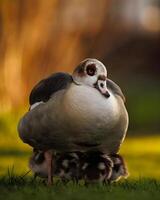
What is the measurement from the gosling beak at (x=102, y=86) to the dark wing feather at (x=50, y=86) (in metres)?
0.29

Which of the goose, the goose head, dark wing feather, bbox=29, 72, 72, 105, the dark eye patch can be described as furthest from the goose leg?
the goose head

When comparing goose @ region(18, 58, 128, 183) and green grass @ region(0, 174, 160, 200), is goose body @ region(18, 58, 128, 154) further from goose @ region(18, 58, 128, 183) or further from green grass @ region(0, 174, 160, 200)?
green grass @ region(0, 174, 160, 200)

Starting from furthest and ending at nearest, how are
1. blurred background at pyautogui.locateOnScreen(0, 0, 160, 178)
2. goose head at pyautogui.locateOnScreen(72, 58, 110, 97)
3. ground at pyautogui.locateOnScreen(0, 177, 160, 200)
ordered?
blurred background at pyautogui.locateOnScreen(0, 0, 160, 178) → goose head at pyautogui.locateOnScreen(72, 58, 110, 97) → ground at pyautogui.locateOnScreen(0, 177, 160, 200)

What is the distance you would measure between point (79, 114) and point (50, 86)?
58 cm

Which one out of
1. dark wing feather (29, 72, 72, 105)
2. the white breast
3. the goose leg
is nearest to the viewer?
the white breast

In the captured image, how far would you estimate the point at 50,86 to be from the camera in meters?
7.14

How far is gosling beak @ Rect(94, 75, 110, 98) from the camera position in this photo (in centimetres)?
672

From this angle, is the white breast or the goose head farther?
the goose head

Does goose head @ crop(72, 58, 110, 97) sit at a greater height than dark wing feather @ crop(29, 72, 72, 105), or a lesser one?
greater

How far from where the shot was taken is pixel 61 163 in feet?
24.8

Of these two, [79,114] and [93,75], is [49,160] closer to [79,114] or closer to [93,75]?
[79,114]

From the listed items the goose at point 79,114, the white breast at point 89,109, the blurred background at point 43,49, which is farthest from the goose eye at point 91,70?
the blurred background at point 43,49

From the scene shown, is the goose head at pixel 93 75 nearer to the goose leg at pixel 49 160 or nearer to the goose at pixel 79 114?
the goose at pixel 79 114

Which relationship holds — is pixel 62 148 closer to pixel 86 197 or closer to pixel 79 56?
pixel 86 197
